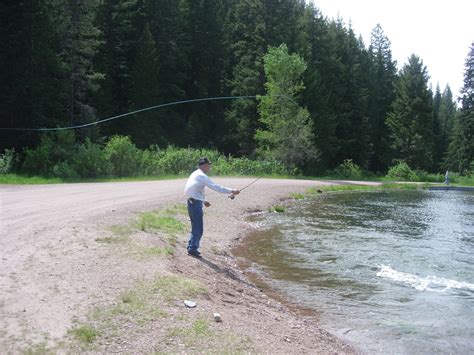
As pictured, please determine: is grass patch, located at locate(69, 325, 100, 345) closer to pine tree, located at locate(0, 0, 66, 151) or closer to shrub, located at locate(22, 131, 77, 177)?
shrub, located at locate(22, 131, 77, 177)

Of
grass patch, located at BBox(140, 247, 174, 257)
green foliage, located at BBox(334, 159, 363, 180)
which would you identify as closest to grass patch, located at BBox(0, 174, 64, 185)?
grass patch, located at BBox(140, 247, 174, 257)

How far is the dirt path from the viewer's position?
5.76m

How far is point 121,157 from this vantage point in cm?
2838

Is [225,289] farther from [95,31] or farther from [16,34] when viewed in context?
[95,31]

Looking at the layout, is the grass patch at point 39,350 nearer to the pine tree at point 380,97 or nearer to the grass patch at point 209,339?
the grass patch at point 209,339

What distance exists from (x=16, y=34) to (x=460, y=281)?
26.8 meters

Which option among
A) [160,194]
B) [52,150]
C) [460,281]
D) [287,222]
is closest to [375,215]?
[287,222]

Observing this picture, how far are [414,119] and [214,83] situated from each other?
26.8 metres

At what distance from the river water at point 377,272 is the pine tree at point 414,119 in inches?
1752

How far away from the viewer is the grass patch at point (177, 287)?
7.17 m

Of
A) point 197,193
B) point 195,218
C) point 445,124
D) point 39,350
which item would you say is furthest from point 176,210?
point 445,124

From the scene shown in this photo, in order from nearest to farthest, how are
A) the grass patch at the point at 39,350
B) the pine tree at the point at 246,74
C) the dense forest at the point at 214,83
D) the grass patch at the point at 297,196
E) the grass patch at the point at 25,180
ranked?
the grass patch at the point at 39,350 → the grass patch at the point at 25,180 → the grass patch at the point at 297,196 → the dense forest at the point at 214,83 → the pine tree at the point at 246,74

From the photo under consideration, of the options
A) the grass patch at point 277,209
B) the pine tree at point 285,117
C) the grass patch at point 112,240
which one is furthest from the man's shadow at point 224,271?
the pine tree at point 285,117

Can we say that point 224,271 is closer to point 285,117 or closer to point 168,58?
point 285,117
